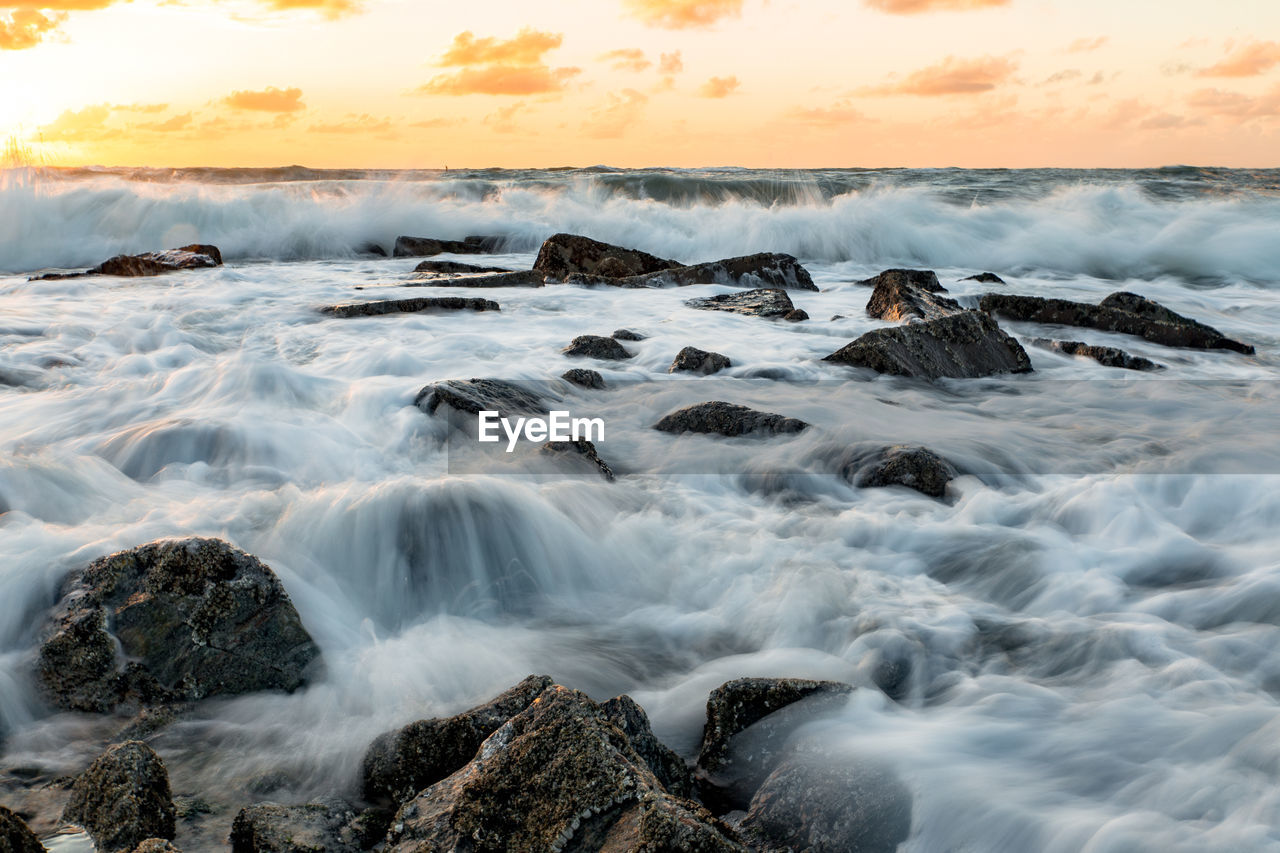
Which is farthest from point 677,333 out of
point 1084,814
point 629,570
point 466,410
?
point 1084,814

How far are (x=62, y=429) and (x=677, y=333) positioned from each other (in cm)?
456

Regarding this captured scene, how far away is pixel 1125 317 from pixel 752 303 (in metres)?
Result: 3.35

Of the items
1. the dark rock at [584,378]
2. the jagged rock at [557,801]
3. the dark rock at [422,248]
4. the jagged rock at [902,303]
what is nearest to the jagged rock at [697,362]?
the dark rock at [584,378]

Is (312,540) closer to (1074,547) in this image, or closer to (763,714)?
(763,714)

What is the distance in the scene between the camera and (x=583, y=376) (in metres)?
5.89

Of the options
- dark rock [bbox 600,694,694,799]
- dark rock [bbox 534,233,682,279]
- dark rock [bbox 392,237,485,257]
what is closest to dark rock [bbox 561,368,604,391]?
dark rock [bbox 600,694,694,799]

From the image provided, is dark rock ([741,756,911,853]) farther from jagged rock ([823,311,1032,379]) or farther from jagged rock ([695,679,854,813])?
jagged rock ([823,311,1032,379])

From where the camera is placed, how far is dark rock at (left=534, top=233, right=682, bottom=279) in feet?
36.8

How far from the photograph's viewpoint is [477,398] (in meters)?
4.84

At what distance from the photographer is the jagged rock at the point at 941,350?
6.18 metres

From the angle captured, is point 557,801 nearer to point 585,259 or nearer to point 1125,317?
point 1125,317

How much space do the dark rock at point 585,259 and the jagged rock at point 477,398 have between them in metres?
6.12

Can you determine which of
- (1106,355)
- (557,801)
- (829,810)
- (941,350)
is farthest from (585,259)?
(557,801)

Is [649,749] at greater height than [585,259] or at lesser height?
lesser
